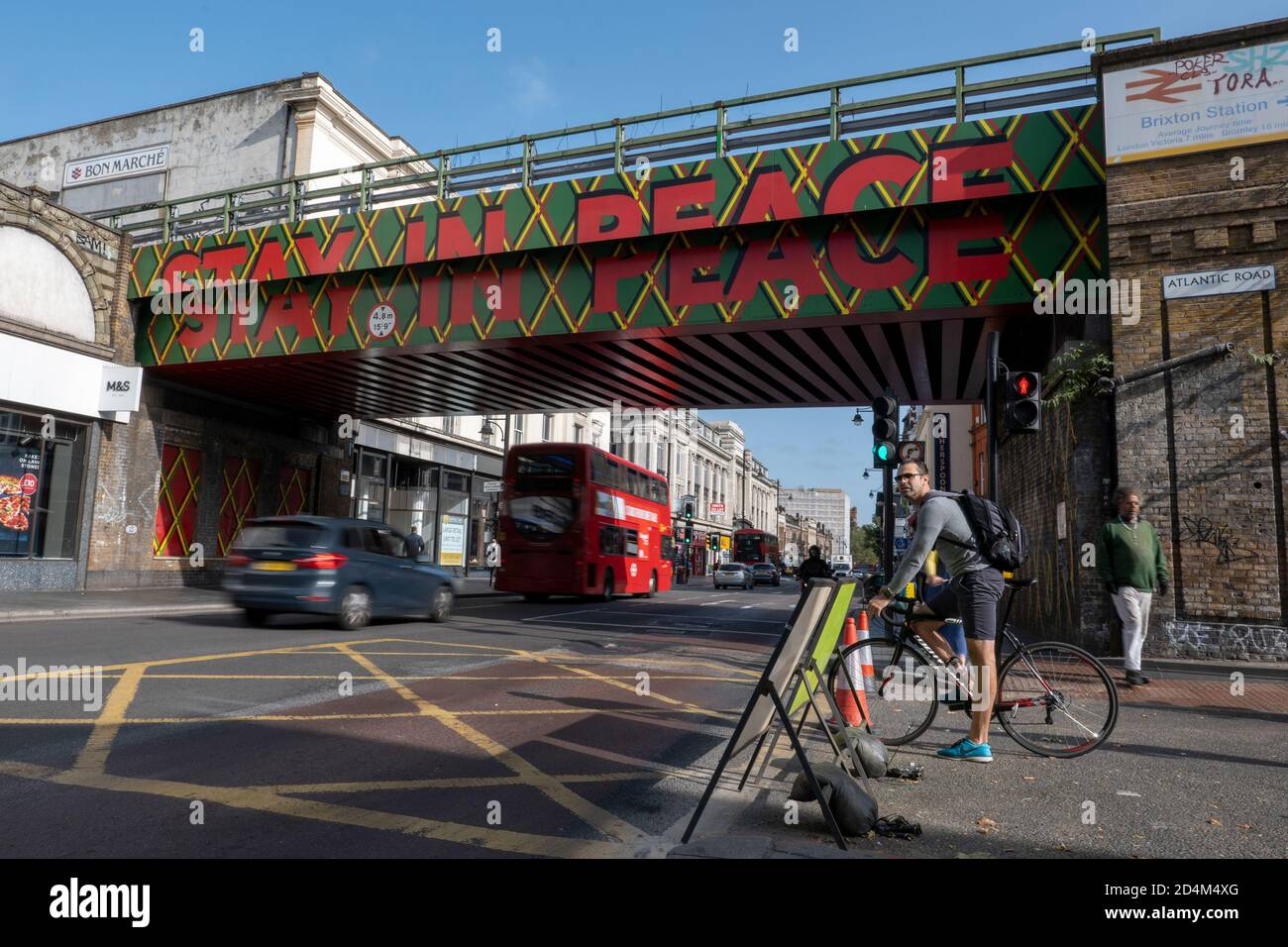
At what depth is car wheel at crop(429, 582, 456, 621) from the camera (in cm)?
1469

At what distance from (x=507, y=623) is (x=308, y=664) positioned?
6.50 meters

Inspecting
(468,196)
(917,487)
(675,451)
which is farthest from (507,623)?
(675,451)

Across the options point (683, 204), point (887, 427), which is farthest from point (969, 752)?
point (683, 204)

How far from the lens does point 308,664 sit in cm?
861

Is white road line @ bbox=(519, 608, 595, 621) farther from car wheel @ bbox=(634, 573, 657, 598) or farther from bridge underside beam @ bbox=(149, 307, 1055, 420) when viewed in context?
car wheel @ bbox=(634, 573, 657, 598)

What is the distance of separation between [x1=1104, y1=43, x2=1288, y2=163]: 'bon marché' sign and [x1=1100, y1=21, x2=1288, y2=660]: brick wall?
15cm

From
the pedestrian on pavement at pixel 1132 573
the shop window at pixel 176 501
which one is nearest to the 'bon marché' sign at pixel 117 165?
the shop window at pixel 176 501

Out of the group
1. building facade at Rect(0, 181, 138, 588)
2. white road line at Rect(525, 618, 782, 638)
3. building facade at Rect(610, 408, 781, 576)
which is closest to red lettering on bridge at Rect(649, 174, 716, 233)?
white road line at Rect(525, 618, 782, 638)

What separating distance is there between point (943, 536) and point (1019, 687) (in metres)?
1.18

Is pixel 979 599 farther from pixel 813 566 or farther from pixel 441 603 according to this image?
pixel 441 603

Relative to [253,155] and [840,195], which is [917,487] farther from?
[253,155]

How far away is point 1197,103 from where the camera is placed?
11.5 meters

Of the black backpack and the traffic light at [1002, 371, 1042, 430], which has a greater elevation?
the traffic light at [1002, 371, 1042, 430]

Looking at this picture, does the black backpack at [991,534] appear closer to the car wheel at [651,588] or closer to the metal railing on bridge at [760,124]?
the metal railing on bridge at [760,124]
